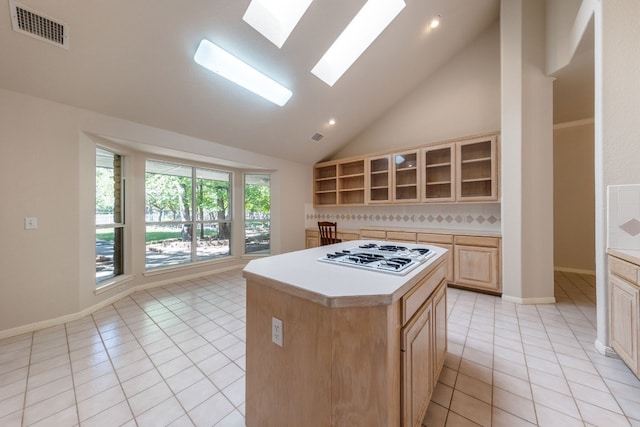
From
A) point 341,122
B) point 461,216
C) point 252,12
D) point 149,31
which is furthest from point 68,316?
point 461,216

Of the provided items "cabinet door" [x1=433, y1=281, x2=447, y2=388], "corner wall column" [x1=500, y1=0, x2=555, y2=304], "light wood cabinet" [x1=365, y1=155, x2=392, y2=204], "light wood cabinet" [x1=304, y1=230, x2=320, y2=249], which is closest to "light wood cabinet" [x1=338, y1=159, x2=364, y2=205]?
"light wood cabinet" [x1=365, y1=155, x2=392, y2=204]

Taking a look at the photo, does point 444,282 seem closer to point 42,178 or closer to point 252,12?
point 252,12

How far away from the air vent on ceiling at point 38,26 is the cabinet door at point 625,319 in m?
4.64

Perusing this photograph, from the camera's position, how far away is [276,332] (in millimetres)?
1088

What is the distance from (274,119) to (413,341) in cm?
364

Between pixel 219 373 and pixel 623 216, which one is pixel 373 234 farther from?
pixel 219 373

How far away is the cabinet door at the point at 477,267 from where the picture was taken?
10.5 feet

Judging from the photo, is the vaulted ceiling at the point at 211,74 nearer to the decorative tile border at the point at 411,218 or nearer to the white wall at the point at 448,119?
the white wall at the point at 448,119

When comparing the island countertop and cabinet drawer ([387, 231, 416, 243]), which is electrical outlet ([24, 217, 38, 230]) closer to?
the island countertop

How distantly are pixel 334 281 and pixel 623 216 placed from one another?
7.98 ft

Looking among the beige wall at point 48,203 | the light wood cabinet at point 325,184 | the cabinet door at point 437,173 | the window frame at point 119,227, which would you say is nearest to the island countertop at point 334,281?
the beige wall at point 48,203

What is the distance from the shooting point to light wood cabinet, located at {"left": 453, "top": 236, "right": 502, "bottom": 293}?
3184mm

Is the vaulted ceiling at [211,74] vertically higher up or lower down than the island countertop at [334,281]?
higher up

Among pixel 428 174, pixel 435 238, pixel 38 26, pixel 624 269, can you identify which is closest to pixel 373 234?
pixel 435 238
